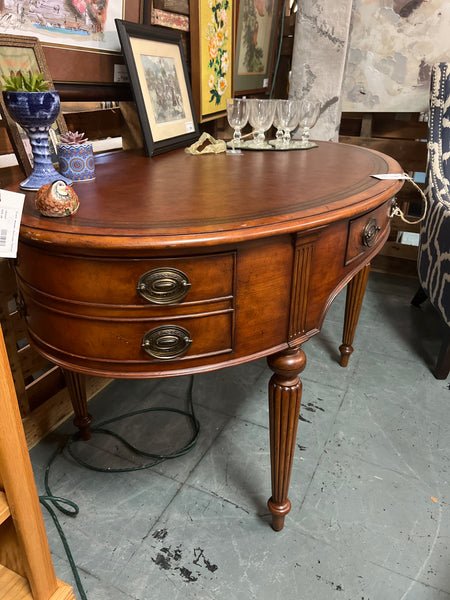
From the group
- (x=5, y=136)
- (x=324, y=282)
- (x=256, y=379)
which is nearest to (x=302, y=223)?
(x=324, y=282)

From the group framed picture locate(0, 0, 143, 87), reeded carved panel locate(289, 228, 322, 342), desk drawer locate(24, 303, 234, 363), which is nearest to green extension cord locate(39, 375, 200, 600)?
desk drawer locate(24, 303, 234, 363)

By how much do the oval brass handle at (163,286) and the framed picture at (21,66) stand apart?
0.49 meters

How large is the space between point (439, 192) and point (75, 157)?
1.56m

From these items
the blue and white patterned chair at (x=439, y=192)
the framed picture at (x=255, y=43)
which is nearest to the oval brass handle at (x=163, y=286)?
the blue and white patterned chair at (x=439, y=192)

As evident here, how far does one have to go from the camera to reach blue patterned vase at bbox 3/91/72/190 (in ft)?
2.95

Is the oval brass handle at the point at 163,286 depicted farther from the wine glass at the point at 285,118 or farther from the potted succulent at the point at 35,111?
the wine glass at the point at 285,118

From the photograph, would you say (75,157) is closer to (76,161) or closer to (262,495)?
(76,161)

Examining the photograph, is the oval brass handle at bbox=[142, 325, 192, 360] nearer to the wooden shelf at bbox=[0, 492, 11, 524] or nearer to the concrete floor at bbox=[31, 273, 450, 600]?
the wooden shelf at bbox=[0, 492, 11, 524]

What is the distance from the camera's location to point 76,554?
1.22 metres

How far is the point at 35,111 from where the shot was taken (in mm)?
916

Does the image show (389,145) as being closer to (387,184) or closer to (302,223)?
(387,184)

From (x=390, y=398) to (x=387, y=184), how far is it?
1013 mm

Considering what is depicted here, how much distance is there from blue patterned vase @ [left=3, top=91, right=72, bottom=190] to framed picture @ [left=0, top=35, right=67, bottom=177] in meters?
0.06

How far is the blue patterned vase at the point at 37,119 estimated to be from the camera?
0.90 metres
